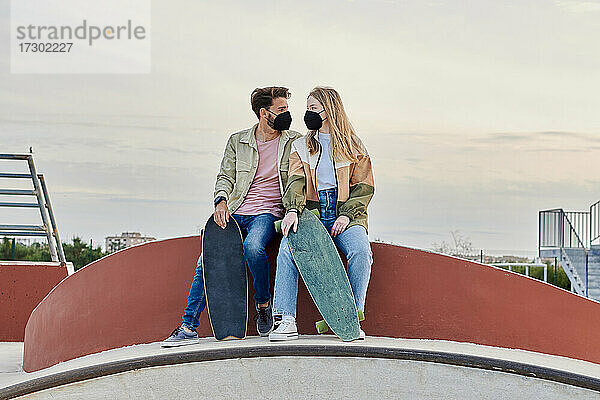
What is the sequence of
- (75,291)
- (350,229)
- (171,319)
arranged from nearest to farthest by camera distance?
(350,229), (171,319), (75,291)

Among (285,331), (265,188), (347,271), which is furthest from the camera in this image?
(265,188)

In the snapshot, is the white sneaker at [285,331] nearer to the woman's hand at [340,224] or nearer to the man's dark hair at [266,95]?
the woman's hand at [340,224]

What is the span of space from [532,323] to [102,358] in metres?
3.06

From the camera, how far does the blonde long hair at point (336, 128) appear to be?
5.39 meters

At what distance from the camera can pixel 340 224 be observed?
5.38 meters

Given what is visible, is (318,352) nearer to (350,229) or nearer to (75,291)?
(350,229)

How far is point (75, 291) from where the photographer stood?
657 cm

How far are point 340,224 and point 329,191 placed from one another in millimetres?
250

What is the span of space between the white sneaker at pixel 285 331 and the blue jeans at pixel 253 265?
0.37 m

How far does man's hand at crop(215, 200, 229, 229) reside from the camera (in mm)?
5508

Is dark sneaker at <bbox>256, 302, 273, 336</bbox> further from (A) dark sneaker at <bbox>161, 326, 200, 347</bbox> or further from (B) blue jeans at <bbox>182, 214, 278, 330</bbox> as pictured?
(A) dark sneaker at <bbox>161, 326, 200, 347</bbox>

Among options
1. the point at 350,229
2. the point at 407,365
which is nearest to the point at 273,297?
the point at 350,229

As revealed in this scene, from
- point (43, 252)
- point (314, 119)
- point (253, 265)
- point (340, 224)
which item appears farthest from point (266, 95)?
point (43, 252)

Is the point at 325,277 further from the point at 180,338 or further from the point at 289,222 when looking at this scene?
the point at 180,338
